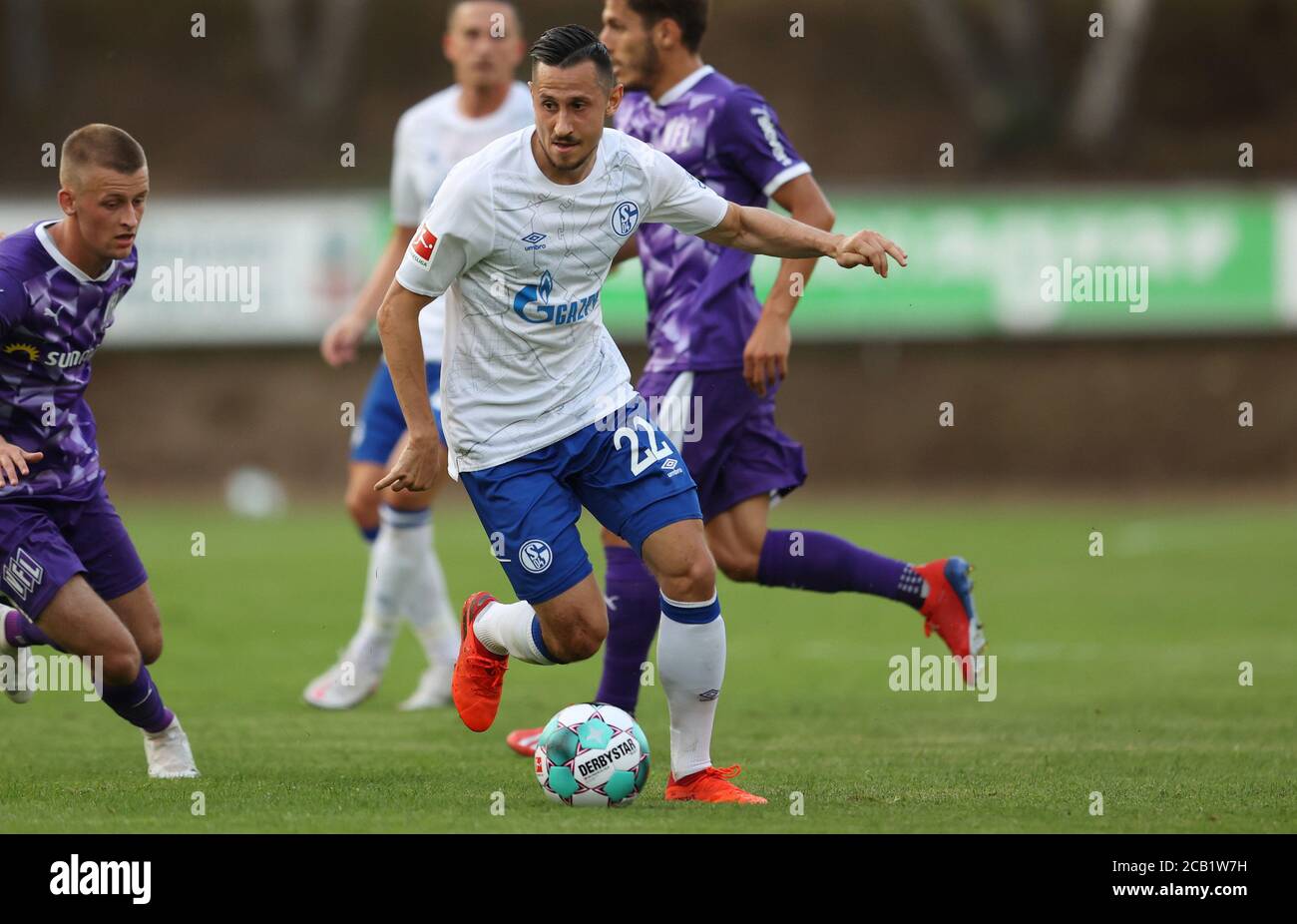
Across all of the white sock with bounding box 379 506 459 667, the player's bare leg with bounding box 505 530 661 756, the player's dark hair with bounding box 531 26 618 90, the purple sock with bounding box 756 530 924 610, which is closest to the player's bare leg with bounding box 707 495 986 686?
the purple sock with bounding box 756 530 924 610

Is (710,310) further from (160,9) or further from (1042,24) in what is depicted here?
(160,9)

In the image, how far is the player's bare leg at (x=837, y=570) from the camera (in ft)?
22.3

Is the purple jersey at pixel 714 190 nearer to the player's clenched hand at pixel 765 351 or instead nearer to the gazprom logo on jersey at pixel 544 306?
the player's clenched hand at pixel 765 351

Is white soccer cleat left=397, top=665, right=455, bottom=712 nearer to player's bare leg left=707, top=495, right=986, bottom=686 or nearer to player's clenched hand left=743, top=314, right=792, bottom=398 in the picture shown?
player's bare leg left=707, top=495, right=986, bottom=686

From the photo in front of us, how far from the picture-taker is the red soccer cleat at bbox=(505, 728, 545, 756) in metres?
6.93

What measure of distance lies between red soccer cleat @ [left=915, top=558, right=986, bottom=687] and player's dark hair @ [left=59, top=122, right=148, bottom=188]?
3.23 metres

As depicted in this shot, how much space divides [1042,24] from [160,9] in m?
14.3

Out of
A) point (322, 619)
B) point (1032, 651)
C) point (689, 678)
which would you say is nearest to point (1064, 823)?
point (689, 678)

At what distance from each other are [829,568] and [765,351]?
94cm

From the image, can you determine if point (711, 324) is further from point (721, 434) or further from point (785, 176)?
point (785, 176)

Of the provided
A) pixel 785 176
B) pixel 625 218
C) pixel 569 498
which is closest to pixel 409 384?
pixel 569 498

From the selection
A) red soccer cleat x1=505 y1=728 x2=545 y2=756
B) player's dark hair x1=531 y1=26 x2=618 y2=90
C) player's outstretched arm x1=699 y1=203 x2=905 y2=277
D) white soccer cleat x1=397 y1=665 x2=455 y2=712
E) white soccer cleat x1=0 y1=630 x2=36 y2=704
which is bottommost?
red soccer cleat x1=505 y1=728 x2=545 y2=756

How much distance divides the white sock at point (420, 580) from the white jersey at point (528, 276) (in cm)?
272

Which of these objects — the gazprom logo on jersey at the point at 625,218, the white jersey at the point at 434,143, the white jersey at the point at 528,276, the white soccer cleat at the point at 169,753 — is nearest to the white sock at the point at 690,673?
the white jersey at the point at 528,276
